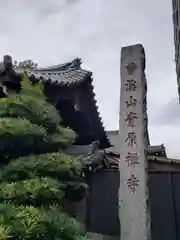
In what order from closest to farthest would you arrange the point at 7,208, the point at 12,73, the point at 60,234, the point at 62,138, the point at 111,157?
the point at 7,208, the point at 60,234, the point at 62,138, the point at 12,73, the point at 111,157

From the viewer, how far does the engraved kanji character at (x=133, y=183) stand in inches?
220

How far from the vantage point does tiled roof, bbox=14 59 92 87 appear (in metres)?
6.29

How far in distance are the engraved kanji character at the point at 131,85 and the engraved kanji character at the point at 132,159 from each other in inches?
44.1

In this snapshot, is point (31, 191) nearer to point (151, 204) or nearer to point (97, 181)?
point (97, 181)

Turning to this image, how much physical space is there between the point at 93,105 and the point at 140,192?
299cm

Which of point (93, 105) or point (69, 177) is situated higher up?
point (93, 105)

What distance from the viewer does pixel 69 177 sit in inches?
176

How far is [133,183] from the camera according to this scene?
562 cm

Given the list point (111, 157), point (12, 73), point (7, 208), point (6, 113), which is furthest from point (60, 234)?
point (111, 157)

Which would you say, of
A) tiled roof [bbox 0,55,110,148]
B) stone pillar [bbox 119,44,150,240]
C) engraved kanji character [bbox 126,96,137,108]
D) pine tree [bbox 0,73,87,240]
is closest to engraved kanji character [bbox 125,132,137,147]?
stone pillar [bbox 119,44,150,240]

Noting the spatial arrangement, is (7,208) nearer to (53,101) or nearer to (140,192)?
(140,192)

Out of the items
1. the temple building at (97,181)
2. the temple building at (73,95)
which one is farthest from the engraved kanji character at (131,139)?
the temple building at (73,95)

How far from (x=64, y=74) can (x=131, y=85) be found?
169cm

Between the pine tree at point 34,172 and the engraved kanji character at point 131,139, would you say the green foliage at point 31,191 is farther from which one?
the engraved kanji character at point 131,139
